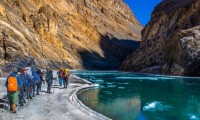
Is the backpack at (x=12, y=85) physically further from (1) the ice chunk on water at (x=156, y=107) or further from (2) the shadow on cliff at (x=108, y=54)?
(2) the shadow on cliff at (x=108, y=54)

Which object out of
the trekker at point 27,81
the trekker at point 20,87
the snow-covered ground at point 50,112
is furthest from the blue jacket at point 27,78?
the snow-covered ground at point 50,112

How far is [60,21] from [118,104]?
10231cm

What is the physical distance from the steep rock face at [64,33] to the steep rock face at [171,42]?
21493mm

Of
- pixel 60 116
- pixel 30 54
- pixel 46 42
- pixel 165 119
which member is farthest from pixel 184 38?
pixel 60 116

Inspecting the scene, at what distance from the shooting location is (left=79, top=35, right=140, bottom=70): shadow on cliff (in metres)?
120

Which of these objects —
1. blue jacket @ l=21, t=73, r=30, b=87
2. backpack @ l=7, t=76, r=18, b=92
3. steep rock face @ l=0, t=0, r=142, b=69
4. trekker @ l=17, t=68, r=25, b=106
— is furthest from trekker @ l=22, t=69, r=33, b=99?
steep rock face @ l=0, t=0, r=142, b=69

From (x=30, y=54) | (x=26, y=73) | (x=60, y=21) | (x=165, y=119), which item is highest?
(x=60, y=21)

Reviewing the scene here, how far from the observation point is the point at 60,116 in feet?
48.5

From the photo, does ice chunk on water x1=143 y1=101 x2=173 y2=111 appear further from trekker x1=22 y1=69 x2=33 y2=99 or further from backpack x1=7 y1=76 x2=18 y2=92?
backpack x1=7 y1=76 x2=18 y2=92

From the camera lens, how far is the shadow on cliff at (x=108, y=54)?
4737 inches

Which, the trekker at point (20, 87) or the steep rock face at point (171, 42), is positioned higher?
the steep rock face at point (171, 42)

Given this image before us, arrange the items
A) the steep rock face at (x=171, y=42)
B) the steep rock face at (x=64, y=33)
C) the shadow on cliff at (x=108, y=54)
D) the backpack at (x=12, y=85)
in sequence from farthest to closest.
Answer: the shadow on cliff at (x=108, y=54) < the steep rock face at (x=64, y=33) < the steep rock face at (x=171, y=42) < the backpack at (x=12, y=85)

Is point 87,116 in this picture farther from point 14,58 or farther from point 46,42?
point 46,42

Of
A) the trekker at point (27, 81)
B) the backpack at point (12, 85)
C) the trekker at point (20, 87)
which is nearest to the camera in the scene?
the backpack at point (12, 85)
